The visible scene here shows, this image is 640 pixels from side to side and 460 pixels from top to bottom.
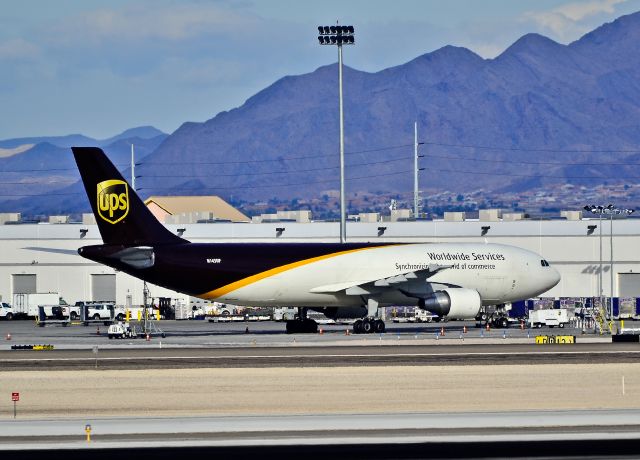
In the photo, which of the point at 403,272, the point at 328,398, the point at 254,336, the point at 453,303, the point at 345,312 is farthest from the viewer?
the point at 345,312

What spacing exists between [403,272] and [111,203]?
1998cm

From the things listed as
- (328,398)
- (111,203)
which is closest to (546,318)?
(111,203)

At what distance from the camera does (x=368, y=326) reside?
84.9 metres

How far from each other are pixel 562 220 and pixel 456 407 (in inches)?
3231

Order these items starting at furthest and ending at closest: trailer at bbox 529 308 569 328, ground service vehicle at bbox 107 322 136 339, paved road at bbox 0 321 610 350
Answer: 1. trailer at bbox 529 308 569 328
2. ground service vehicle at bbox 107 322 136 339
3. paved road at bbox 0 321 610 350

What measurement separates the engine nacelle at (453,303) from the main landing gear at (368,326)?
315 cm

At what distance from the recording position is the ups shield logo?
8094 centimetres

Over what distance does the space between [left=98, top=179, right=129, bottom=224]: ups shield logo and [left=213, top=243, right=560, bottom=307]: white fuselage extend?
8.30 meters

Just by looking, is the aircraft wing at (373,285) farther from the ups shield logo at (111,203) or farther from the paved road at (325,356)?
the ups shield logo at (111,203)

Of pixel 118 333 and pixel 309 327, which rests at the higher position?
pixel 309 327

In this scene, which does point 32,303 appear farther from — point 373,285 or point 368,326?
point 373,285

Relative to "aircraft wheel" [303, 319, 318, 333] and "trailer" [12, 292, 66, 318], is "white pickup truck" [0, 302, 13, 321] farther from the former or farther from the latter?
"aircraft wheel" [303, 319, 318, 333]

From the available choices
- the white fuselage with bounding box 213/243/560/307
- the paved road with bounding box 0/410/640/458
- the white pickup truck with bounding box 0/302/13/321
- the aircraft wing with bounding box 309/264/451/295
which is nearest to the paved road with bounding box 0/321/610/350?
the white fuselage with bounding box 213/243/560/307

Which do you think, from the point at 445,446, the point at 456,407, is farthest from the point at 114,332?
the point at 445,446
